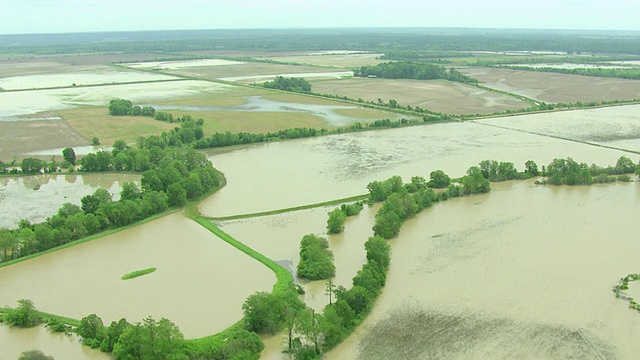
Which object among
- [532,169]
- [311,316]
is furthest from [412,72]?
[311,316]

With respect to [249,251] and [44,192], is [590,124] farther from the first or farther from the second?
[44,192]

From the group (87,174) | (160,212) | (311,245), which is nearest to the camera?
(311,245)

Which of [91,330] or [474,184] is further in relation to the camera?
Answer: [474,184]

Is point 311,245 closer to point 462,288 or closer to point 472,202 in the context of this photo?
point 462,288

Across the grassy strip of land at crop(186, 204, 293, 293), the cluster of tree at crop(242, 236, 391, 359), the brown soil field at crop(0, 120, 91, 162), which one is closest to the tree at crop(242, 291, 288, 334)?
the cluster of tree at crop(242, 236, 391, 359)

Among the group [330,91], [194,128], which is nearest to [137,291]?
[194,128]
